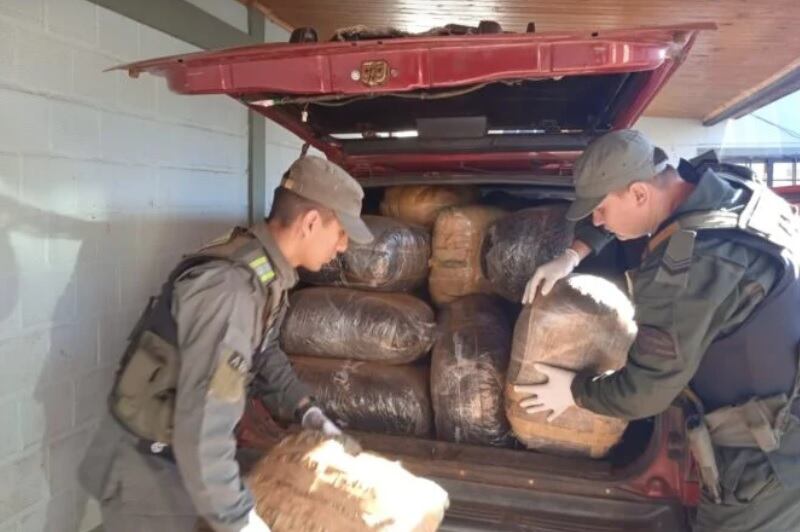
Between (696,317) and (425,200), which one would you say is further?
(425,200)

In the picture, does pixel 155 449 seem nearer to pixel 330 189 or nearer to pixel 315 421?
pixel 315 421

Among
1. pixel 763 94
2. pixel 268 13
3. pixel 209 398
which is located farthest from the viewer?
pixel 763 94

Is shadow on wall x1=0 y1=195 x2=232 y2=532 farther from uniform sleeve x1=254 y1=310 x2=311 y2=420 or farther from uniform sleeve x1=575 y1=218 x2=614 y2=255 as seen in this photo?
uniform sleeve x1=575 y1=218 x2=614 y2=255

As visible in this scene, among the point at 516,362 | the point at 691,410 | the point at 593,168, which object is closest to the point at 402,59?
the point at 593,168

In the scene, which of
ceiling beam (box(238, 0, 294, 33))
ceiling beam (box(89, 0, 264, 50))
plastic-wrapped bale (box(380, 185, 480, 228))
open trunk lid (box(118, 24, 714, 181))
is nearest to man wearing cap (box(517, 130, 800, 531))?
open trunk lid (box(118, 24, 714, 181))

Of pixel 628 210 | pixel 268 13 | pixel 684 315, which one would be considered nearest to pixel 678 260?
pixel 684 315

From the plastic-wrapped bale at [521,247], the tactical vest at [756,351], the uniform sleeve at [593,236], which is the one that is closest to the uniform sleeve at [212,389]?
the tactical vest at [756,351]

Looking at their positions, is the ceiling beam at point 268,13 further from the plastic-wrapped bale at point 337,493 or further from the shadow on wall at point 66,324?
the plastic-wrapped bale at point 337,493

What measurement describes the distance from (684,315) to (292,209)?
3.61ft

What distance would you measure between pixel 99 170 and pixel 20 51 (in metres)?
0.54

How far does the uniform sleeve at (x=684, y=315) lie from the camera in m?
1.73

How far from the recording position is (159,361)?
1.78 metres

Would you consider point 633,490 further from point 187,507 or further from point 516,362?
point 187,507

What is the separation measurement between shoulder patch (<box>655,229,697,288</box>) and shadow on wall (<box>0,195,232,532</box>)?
2044 millimetres
